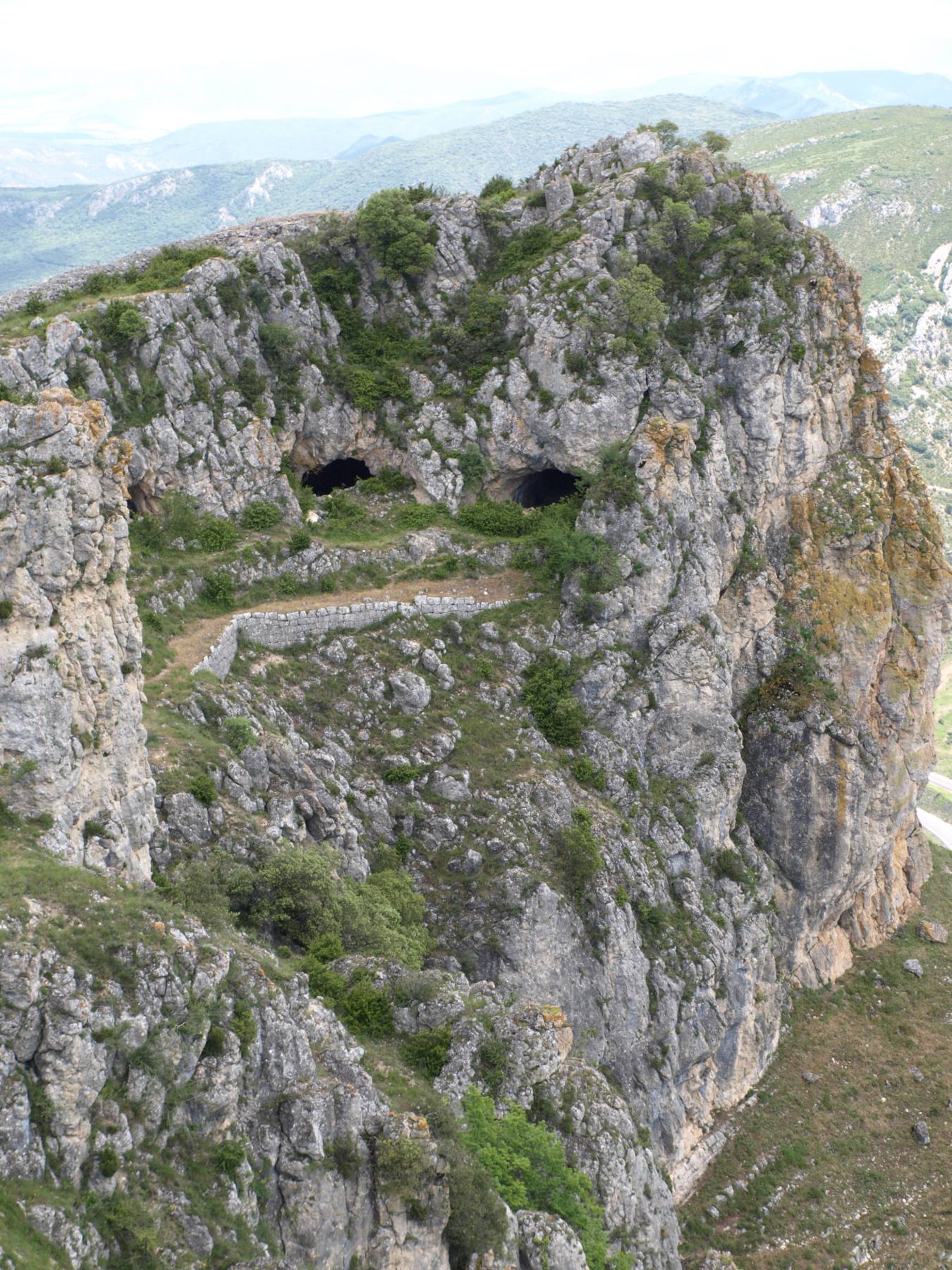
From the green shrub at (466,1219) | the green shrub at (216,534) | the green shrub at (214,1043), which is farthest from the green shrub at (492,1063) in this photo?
the green shrub at (216,534)

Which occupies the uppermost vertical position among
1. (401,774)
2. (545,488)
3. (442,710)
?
(545,488)

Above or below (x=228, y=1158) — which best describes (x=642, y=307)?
above

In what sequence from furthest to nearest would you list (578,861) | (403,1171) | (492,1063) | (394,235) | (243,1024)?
(394,235), (578,861), (492,1063), (403,1171), (243,1024)

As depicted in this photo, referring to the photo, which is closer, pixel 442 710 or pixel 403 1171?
pixel 403 1171

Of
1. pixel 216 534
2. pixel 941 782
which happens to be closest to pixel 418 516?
pixel 216 534

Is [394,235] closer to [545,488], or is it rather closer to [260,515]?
[545,488]

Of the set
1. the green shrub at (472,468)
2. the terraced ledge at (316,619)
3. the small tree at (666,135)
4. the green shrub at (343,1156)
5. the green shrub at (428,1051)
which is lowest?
the green shrub at (428,1051)

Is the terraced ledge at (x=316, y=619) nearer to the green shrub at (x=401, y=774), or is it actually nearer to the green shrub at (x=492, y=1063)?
the green shrub at (x=401, y=774)
